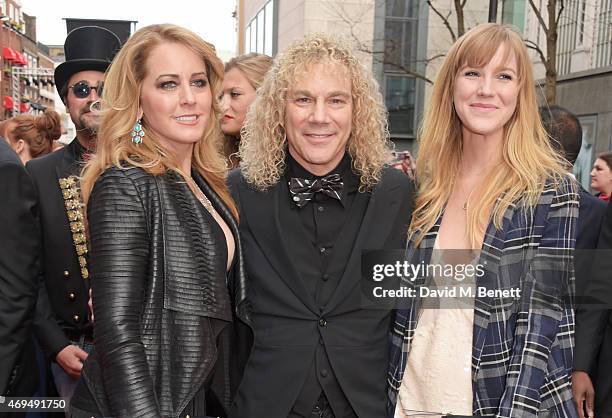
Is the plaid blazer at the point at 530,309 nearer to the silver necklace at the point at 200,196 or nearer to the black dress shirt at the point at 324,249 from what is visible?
the black dress shirt at the point at 324,249

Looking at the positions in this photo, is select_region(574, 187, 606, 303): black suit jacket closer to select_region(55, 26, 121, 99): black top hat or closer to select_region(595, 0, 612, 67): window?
select_region(55, 26, 121, 99): black top hat

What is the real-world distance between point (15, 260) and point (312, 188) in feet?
4.12

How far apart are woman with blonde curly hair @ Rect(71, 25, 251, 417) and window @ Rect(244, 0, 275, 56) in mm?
22214

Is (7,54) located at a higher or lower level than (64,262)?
higher

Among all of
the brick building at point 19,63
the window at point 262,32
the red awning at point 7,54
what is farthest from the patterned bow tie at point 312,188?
the red awning at point 7,54

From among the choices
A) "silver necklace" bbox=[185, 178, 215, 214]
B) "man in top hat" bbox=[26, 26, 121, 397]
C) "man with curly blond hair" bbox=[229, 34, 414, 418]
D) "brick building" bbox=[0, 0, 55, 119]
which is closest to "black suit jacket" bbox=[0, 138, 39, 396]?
"man in top hat" bbox=[26, 26, 121, 397]

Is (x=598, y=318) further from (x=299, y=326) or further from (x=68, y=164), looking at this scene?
(x=68, y=164)

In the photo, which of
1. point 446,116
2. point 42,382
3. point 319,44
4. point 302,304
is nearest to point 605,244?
point 446,116

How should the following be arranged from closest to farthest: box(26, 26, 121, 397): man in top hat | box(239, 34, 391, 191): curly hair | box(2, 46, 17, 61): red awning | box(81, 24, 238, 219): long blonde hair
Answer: box(81, 24, 238, 219): long blonde hair < box(239, 34, 391, 191): curly hair < box(26, 26, 121, 397): man in top hat < box(2, 46, 17, 61): red awning

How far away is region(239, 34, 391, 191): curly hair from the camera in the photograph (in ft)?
9.29

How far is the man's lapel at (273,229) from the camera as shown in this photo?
8.52 ft

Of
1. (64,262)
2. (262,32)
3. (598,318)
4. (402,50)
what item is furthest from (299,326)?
(262,32)

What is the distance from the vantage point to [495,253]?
2588 millimetres

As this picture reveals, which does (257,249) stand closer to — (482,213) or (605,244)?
(482,213)
